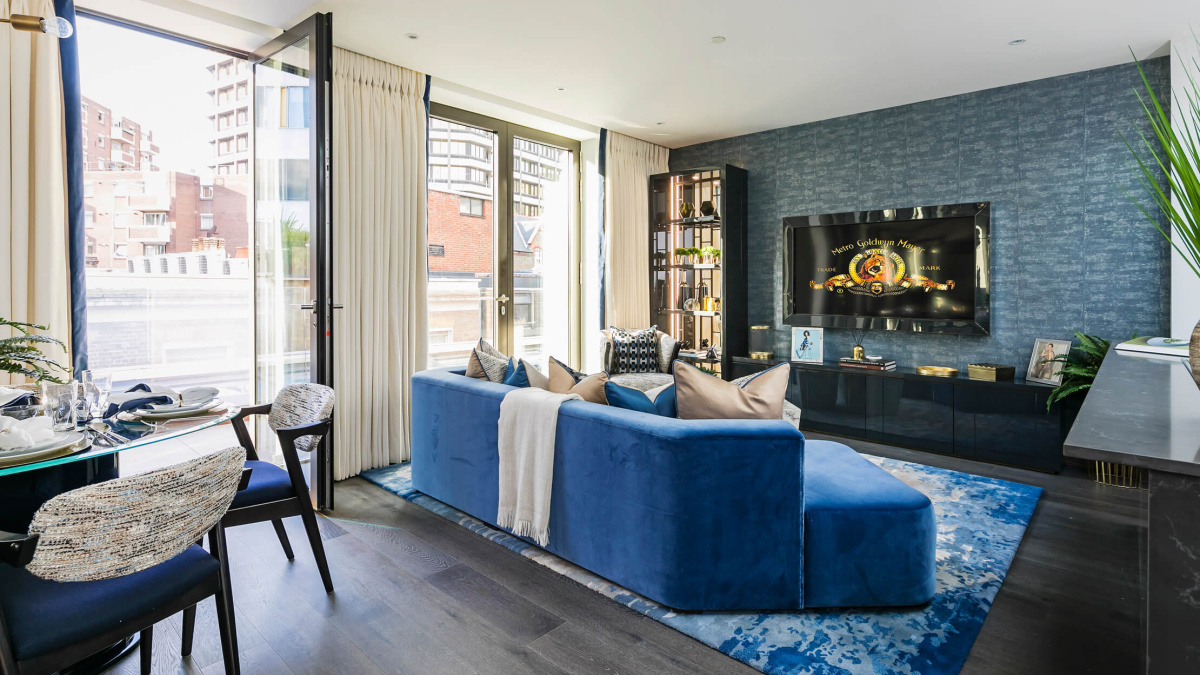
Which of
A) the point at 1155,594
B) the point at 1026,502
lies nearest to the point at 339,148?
the point at 1155,594

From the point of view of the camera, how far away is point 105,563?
1346 mm

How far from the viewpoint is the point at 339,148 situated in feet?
12.6

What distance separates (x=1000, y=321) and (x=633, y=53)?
3.15 m

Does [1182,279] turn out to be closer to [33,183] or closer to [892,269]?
[892,269]

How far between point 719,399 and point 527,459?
0.88 m

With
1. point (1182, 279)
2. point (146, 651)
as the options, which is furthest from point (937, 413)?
point (146, 651)

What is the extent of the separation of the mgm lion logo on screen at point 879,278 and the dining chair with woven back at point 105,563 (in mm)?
4637

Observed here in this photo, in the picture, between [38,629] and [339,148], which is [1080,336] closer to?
[339,148]

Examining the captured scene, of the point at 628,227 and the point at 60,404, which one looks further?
the point at 628,227

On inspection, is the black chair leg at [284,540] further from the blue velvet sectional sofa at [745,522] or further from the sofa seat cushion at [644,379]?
the sofa seat cushion at [644,379]

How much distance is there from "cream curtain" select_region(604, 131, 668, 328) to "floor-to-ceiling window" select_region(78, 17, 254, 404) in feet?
9.70

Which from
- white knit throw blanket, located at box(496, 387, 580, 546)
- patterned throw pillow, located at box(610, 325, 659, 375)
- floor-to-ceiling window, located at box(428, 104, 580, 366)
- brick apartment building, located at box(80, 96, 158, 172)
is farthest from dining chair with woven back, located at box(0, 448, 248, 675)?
patterned throw pillow, located at box(610, 325, 659, 375)

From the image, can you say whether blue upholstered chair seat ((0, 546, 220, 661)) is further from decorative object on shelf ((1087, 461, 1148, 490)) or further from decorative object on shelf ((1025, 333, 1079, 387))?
decorative object on shelf ((1025, 333, 1079, 387))

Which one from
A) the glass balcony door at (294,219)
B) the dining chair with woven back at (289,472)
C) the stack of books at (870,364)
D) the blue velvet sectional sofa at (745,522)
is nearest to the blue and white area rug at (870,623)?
the blue velvet sectional sofa at (745,522)
